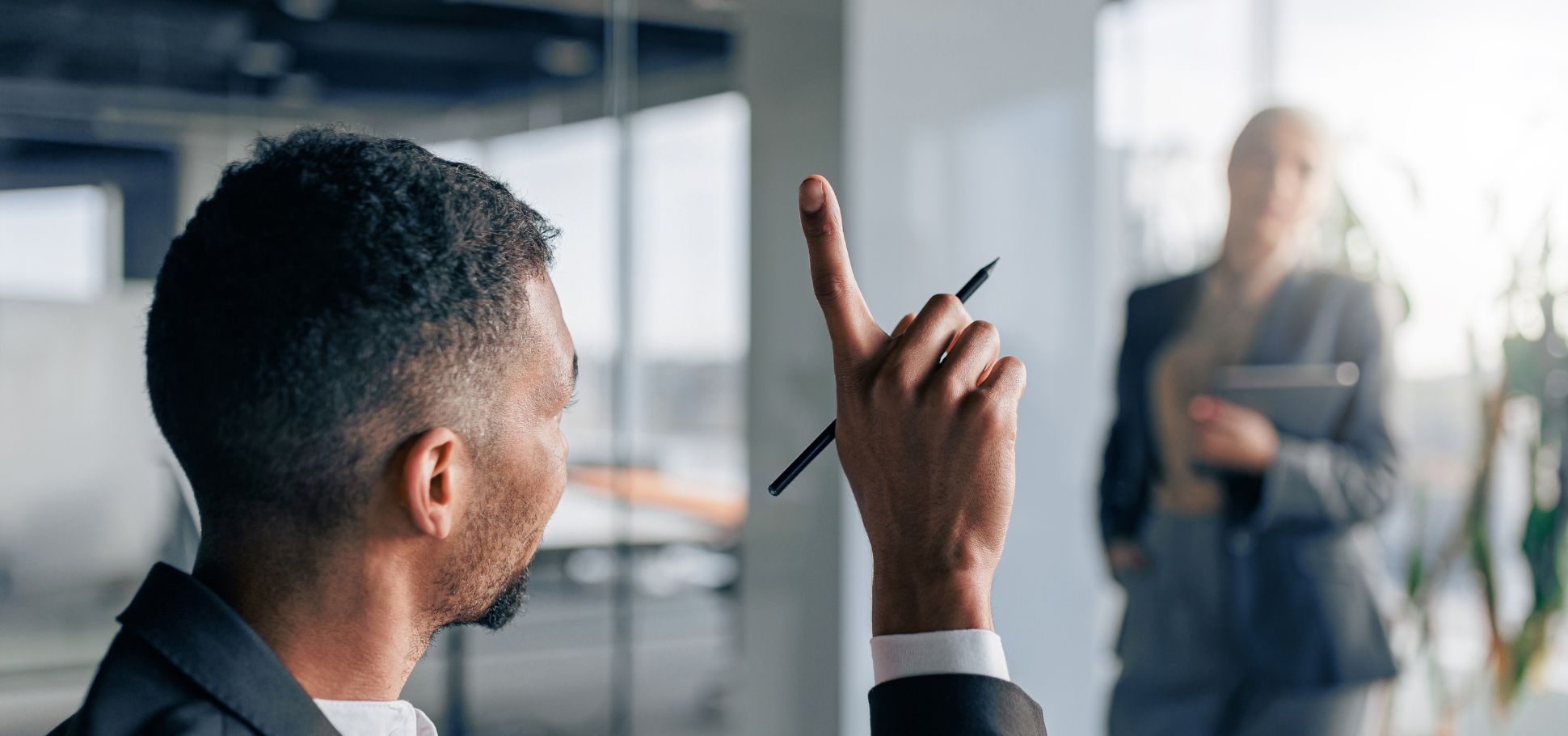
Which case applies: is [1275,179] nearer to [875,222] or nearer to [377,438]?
[875,222]

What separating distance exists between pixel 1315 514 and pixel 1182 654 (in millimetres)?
446

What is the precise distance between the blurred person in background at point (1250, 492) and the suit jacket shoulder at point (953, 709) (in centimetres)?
199

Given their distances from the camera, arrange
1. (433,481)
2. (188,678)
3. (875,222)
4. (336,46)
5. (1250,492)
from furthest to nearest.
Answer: (336,46) < (1250,492) < (875,222) < (433,481) < (188,678)

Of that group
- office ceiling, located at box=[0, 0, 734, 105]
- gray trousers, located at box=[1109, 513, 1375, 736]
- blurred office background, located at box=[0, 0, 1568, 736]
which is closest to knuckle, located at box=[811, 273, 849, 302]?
blurred office background, located at box=[0, 0, 1568, 736]

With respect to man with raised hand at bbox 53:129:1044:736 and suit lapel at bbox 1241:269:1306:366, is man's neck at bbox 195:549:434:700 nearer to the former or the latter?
man with raised hand at bbox 53:129:1044:736

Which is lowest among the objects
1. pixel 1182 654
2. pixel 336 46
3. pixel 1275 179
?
pixel 1182 654

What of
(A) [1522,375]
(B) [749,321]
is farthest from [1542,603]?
(B) [749,321]

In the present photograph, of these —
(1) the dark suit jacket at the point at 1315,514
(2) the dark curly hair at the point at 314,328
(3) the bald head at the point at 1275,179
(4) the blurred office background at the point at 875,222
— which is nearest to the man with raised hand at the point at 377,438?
(2) the dark curly hair at the point at 314,328

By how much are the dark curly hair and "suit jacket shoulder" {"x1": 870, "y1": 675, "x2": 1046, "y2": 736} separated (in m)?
0.35

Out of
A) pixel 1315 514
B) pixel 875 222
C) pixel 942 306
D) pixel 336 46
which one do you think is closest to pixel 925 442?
pixel 942 306

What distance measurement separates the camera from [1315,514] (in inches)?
99.0

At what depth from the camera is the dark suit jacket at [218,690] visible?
2.33 ft

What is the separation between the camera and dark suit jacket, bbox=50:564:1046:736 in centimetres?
71

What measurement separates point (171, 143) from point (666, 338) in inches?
47.5
